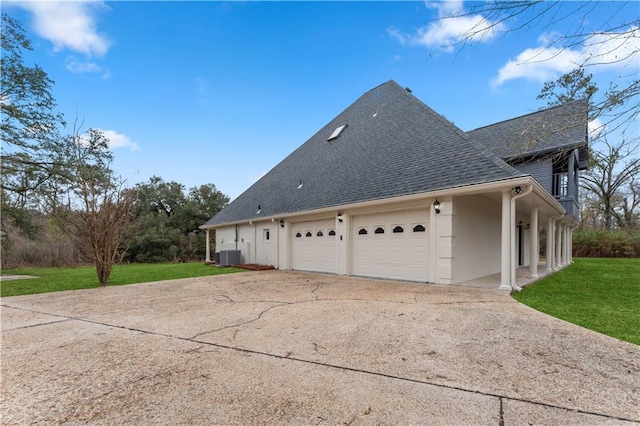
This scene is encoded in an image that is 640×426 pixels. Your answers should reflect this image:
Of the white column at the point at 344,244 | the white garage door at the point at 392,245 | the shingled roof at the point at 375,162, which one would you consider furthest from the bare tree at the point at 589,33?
the white column at the point at 344,244

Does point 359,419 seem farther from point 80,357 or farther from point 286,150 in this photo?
point 286,150

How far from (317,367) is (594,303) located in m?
5.76

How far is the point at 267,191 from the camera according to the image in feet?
51.0

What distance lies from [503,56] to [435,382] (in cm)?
382

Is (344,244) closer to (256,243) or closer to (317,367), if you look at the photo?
(256,243)

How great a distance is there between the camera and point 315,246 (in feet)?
37.4

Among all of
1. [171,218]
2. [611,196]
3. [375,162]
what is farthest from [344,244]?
[611,196]

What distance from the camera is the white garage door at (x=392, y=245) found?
820 cm

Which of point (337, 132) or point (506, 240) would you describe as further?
point (337, 132)

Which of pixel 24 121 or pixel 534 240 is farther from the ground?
pixel 24 121

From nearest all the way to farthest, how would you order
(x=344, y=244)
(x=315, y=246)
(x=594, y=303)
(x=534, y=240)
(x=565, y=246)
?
Answer: (x=594, y=303)
(x=534, y=240)
(x=344, y=244)
(x=315, y=246)
(x=565, y=246)

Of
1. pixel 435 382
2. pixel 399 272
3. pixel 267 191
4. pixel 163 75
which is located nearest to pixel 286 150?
pixel 267 191

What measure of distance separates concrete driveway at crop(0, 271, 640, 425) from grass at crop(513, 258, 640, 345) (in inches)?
16.4

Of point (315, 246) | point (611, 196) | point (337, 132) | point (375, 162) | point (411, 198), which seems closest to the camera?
point (411, 198)
